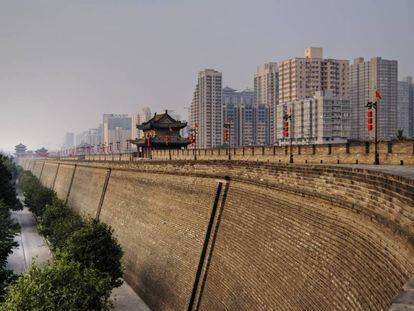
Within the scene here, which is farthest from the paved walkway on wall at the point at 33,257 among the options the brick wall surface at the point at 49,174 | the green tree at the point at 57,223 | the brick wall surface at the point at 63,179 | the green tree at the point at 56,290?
the brick wall surface at the point at 49,174

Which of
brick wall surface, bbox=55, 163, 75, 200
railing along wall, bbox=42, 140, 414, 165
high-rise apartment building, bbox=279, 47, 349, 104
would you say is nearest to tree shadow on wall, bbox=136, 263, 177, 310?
railing along wall, bbox=42, 140, 414, 165

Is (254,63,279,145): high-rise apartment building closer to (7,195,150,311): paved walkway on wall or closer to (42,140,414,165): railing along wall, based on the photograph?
(7,195,150,311): paved walkway on wall

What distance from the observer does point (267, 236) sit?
1264 centimetres

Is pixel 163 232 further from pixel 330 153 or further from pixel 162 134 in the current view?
pixel 162 134

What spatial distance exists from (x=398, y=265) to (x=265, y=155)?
53.1 ft

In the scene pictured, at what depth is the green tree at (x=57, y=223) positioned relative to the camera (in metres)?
26.4

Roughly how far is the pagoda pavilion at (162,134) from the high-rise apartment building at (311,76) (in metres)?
48.8

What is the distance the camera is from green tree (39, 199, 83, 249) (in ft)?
86.7

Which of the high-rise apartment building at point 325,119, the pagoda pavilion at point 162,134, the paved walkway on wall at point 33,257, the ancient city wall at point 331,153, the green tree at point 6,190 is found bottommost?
the paved walkway on wall at point 33,257

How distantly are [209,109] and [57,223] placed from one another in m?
78.1

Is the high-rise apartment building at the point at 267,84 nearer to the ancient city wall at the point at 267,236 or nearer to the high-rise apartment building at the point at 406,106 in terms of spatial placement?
the high-rise apartment building at the point at 406,106

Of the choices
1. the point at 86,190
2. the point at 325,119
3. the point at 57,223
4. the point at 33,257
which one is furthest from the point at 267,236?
the point at 325,119

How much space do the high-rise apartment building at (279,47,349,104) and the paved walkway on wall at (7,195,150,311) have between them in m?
58.4

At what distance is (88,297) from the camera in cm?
1409
